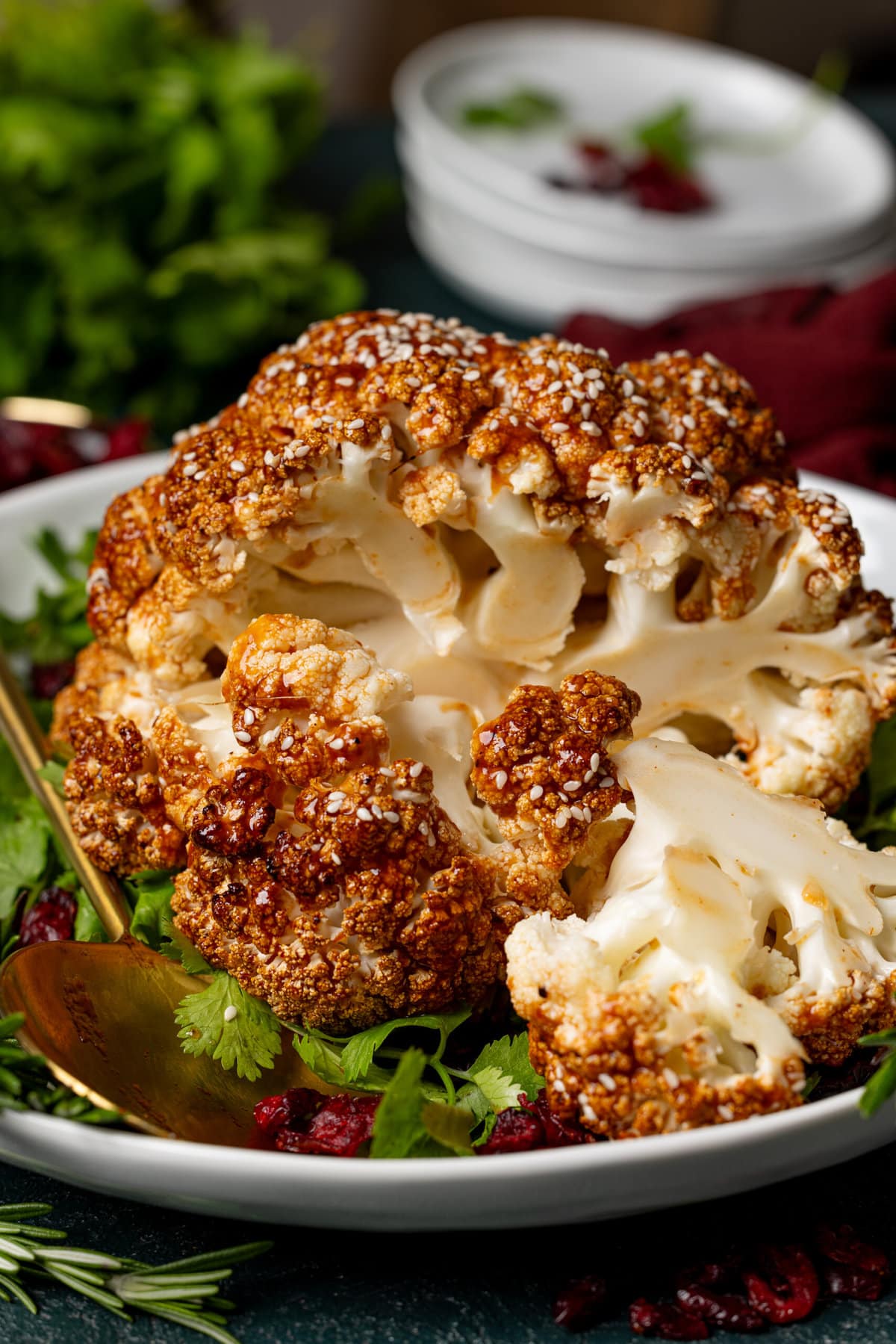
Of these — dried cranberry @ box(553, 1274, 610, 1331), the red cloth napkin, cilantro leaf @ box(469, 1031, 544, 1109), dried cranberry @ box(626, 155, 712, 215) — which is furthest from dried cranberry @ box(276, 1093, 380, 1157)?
dried cranberry @ box(626, 155, 712, 215)

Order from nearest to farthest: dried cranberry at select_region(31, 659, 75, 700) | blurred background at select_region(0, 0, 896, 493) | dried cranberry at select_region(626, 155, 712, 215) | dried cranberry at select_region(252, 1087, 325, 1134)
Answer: dried cranberry at select_region(252, 1087, 325, 1134) → dried cranberry at select_region(31, 659, 75, 700) → blurred background at select_region(0, 0, 896, 493) → dried cranberry at select_region(626, 155, 712, 215)

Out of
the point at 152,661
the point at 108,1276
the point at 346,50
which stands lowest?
the point at 346,50

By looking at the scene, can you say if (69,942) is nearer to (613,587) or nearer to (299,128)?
(613,587)

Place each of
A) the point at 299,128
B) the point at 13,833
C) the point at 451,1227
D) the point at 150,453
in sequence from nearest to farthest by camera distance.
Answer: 1. the point at 451,1227
2. the point at 13,833
3. the point at 150,453
4. the point at 299,128

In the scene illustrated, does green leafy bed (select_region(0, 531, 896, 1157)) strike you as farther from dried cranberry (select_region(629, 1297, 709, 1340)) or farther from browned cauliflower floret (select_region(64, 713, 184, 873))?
dried cranberry (select_region(629, 1297, 709, 1340))

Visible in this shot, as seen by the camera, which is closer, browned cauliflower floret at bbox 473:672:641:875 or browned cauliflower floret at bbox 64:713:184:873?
browned cauliflower floret at bbox 473:672:641:875

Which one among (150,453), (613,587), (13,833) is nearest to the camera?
(613,587)

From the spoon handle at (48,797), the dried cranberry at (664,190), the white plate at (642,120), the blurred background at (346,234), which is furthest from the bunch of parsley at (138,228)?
the spoon handle at (48,797)

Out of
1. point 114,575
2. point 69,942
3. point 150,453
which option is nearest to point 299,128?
point 150,453
